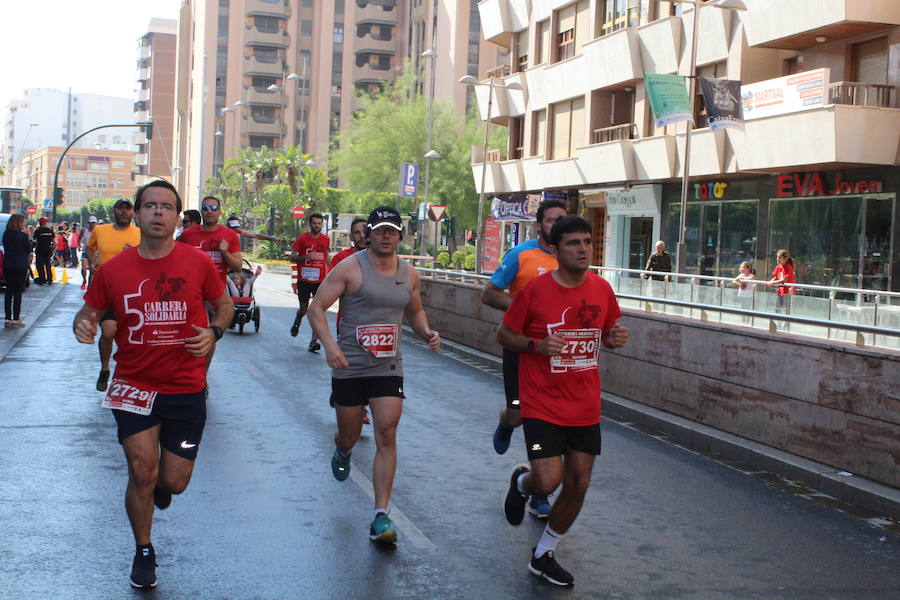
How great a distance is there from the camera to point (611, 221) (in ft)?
121

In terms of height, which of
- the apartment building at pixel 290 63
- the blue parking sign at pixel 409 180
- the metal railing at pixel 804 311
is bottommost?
the metal railing at pixel 804 311

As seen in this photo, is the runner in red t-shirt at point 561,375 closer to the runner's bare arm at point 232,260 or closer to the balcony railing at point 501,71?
the runner's bare arm at point 232,260

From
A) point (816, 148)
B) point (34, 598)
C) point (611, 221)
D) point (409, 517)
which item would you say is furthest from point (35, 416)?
point (611, 221)

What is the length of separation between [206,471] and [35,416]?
297 cm

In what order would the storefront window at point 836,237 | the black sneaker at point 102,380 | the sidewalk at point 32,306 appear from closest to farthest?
the black sneaker at point 102,380 < the sidewalk at point 32,306 < the storefront window at point 836,237

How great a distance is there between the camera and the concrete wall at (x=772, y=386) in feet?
25.9

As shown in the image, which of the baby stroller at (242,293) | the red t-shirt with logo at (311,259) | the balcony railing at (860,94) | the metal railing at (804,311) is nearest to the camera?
the metal railing at (804,311)

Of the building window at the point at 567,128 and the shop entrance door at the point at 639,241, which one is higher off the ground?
the building window at the point at 567,128

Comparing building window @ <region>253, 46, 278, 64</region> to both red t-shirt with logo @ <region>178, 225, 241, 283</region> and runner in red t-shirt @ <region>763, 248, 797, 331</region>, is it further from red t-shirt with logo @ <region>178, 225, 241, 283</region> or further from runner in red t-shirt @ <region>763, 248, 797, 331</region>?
red t-shirt with logo @ <region>178, 225, 241, 283</region>

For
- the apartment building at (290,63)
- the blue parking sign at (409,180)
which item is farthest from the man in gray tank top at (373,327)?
the apartment building at (290,63)

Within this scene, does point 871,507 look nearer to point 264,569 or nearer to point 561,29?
point 264,569

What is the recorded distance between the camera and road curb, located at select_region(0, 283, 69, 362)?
607 inches

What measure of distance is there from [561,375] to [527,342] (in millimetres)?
225

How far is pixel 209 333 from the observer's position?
520 centimetres
